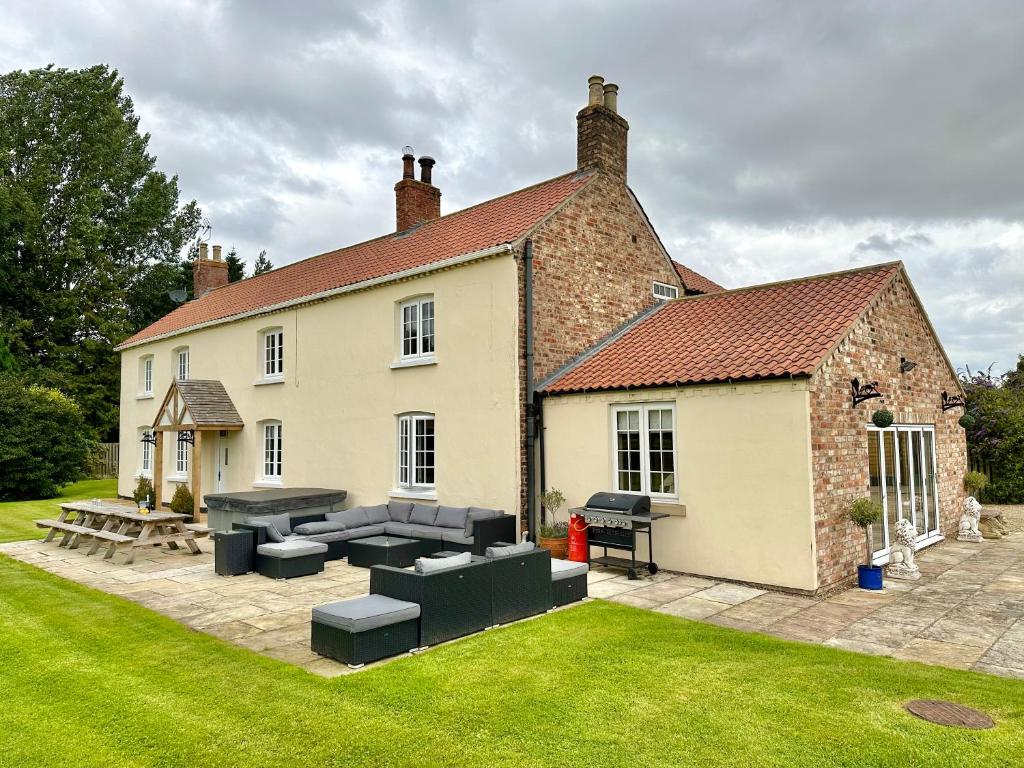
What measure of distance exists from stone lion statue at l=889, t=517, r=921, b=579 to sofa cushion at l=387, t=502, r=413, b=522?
8.73 meters

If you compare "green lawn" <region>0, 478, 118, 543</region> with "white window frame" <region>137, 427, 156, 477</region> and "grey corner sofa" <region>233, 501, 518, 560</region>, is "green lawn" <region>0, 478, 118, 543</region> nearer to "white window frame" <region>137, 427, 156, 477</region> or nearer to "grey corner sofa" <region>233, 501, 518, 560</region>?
"white window frame" <region>137, 427, 156, 477</region>

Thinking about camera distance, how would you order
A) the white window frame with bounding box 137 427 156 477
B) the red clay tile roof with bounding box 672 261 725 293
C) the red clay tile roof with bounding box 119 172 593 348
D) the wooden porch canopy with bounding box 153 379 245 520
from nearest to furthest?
the red clay tile roof with bounding box 119 172 593 348, the red clay tile roof with bounding box 672 261 725 293, the wooden porch canopy with bounding box 153 379 245 520, the white window frame with bounding box 137 427 156 477

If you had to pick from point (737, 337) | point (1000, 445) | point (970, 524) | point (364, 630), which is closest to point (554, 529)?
point (737, 337)

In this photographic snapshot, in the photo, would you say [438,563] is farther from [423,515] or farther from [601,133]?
[601,133]

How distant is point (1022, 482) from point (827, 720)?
763 inches

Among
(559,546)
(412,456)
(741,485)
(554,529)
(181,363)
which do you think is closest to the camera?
(741,485)

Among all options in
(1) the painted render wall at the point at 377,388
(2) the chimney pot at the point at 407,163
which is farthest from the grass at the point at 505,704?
(2) the chimney pot at the point at 407,163

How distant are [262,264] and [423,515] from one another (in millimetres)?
46826

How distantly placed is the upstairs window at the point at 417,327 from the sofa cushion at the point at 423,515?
326 centimetres

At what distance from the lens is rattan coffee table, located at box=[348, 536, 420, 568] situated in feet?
36.9

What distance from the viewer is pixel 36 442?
23.6 metres

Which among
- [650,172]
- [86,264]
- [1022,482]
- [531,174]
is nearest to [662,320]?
[650,172]

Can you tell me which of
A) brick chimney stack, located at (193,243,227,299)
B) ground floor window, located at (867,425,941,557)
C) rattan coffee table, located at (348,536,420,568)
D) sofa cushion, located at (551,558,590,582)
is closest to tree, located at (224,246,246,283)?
brick chimney stack, located at (193,243,227,299)

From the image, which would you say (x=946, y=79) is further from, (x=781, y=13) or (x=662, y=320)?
(x=662, y=320)
